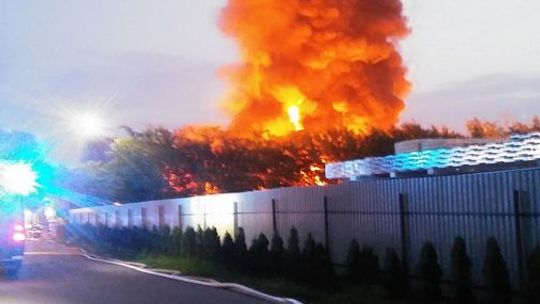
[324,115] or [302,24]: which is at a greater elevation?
[302,24]

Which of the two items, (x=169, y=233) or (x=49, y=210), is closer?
(x=169, y=233)

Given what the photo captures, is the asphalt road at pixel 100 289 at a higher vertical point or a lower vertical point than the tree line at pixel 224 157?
lower

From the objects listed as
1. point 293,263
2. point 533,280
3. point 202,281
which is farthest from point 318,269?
point 533,280

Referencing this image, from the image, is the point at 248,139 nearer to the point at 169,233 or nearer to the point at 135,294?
the point at 169,233

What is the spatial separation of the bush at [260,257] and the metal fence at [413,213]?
134cm

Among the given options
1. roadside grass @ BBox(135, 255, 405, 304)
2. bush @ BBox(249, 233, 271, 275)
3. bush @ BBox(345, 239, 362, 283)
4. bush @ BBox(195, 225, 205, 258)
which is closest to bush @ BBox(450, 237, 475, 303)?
roadside grass @ BBox(135, 255, 405, 304)

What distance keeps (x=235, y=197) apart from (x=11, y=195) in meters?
7.36

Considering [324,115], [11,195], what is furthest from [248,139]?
[11,195]

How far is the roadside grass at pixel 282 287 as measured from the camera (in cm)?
1608

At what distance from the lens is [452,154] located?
61.9 ft

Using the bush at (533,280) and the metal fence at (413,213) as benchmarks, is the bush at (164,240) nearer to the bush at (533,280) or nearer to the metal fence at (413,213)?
the metal fence at (413,213)

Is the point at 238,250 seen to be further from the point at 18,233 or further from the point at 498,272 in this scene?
the point at 498,272

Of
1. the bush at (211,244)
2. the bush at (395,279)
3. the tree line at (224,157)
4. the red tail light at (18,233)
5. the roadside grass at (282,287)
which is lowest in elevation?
the roadside grass at (282,287)

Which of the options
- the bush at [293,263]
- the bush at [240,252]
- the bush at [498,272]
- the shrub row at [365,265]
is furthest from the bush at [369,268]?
the bush at [240,252]
